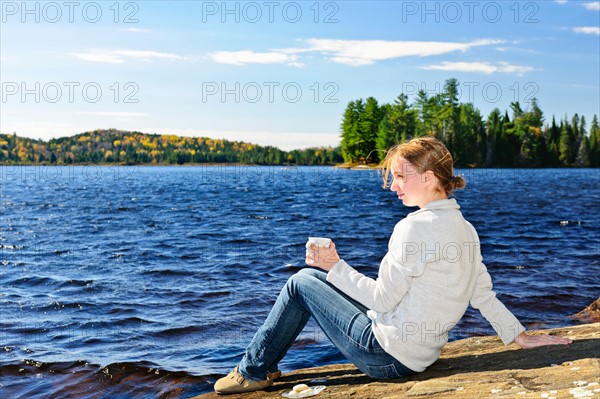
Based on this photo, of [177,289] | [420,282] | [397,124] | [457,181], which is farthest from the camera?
[397,124]

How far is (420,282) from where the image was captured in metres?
4.06

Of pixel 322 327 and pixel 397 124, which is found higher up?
pixel 397 124

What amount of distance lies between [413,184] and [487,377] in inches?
58.2

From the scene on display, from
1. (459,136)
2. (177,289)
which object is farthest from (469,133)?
(177,289)

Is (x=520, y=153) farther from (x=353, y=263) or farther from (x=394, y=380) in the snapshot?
(x=394, y=380)

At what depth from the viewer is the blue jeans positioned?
4406 millimetres

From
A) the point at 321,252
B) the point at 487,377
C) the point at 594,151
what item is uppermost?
the point at 594,151

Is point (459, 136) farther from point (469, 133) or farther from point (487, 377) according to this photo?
point (487, 377)

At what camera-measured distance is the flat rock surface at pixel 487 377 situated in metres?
3.83

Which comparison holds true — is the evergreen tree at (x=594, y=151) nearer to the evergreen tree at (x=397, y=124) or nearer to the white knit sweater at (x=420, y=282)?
the evergreen tree at (x=397, y=124)

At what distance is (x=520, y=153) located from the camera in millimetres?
118625

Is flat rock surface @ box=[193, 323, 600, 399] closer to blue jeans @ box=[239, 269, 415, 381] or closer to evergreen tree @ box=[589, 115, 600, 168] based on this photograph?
blue jeans @ box=[239, 269, 415, 381]

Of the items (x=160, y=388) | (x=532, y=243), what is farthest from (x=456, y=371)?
(x=532, y=243)

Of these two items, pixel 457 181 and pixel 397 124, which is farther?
pixel 397 124
